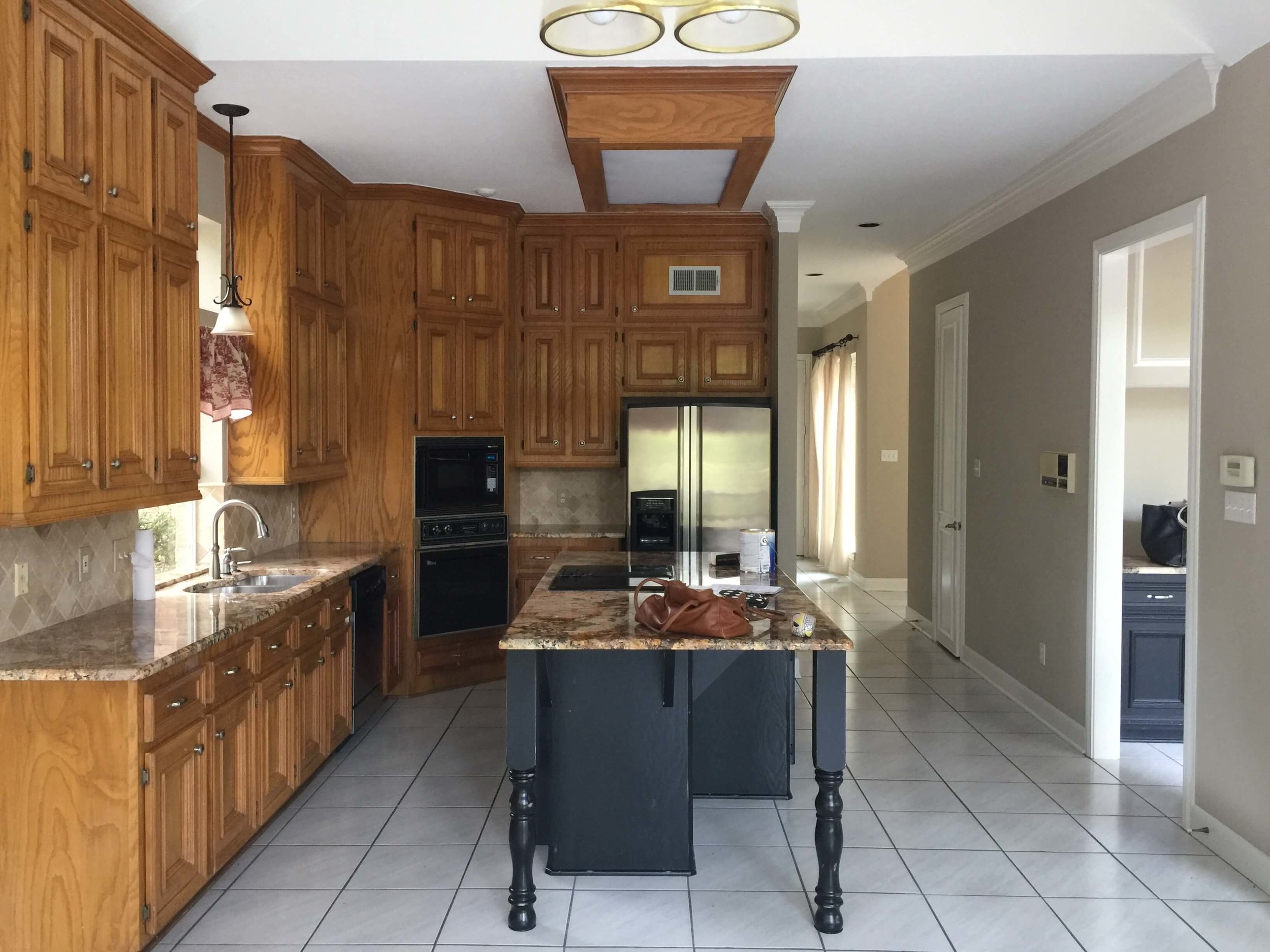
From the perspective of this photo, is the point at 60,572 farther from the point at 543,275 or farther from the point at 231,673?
the point at 543,275

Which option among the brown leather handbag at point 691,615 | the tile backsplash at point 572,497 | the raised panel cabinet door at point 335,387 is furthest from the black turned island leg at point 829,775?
the tile backsplash at point 572,497

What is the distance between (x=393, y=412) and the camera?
5.09 metres

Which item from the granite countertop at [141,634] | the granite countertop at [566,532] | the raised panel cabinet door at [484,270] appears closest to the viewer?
the granite countertop at [141,634]

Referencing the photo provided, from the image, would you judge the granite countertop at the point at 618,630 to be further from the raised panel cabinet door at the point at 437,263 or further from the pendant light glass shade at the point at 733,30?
the raised panel cabinet door at the point at 437,263

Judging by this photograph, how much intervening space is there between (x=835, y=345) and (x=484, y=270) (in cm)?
498

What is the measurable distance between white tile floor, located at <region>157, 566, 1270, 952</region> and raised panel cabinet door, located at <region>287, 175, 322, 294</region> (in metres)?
2.13

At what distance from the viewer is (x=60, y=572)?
2.99m

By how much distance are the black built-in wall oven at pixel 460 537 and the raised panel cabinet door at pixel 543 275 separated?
88 centimetres

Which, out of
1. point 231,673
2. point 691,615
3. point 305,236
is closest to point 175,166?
point 305,236

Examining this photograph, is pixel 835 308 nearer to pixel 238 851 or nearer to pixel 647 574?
pixel 647 574

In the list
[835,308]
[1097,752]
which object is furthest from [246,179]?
[835,308]

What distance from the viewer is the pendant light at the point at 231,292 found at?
143 inches

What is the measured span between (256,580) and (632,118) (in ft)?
7.85

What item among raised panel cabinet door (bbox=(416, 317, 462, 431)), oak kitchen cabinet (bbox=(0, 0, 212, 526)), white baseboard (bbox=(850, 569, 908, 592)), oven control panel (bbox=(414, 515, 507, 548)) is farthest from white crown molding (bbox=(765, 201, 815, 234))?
white baseboard (bbox=(850, 569, 908, 592))
